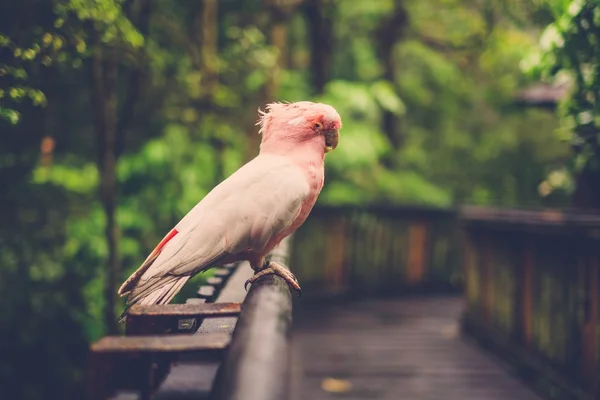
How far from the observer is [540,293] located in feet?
14.6

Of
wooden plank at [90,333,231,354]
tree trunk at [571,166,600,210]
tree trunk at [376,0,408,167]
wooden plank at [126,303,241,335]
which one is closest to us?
wooden plank at [90,333,231,354]

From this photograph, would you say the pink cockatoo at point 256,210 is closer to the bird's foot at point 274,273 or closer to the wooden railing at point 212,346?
the bird's foot at point 274,273

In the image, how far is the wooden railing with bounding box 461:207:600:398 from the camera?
145 inches

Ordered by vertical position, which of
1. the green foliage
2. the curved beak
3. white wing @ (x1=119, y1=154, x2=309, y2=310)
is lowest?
white wing @ (x1=119, y1=154, x2=309, y2=310)

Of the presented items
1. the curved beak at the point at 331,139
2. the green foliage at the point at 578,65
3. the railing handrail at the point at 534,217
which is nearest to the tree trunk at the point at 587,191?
the railing handrail at the point at 534,217

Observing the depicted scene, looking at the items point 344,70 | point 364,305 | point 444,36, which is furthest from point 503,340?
point 444,36

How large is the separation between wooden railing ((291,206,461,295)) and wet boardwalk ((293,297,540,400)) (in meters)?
0.67

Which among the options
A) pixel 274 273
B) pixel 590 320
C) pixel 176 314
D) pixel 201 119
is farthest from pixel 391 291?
pixel 176 314

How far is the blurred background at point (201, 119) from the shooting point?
3027 millimetres

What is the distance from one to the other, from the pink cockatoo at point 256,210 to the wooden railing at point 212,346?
102 millimetres

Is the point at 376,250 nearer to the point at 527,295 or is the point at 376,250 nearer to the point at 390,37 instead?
the point at 390,37

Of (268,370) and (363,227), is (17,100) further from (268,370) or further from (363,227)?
(363,227)

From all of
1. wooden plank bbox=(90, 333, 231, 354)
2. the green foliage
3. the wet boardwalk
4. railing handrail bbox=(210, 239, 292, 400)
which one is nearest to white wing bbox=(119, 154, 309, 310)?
railing handrail bbox=(210, 239, 292, 400)

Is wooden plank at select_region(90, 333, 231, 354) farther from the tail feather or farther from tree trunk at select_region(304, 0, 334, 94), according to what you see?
tree trunk at select_region(304, 0, 334, 94)
